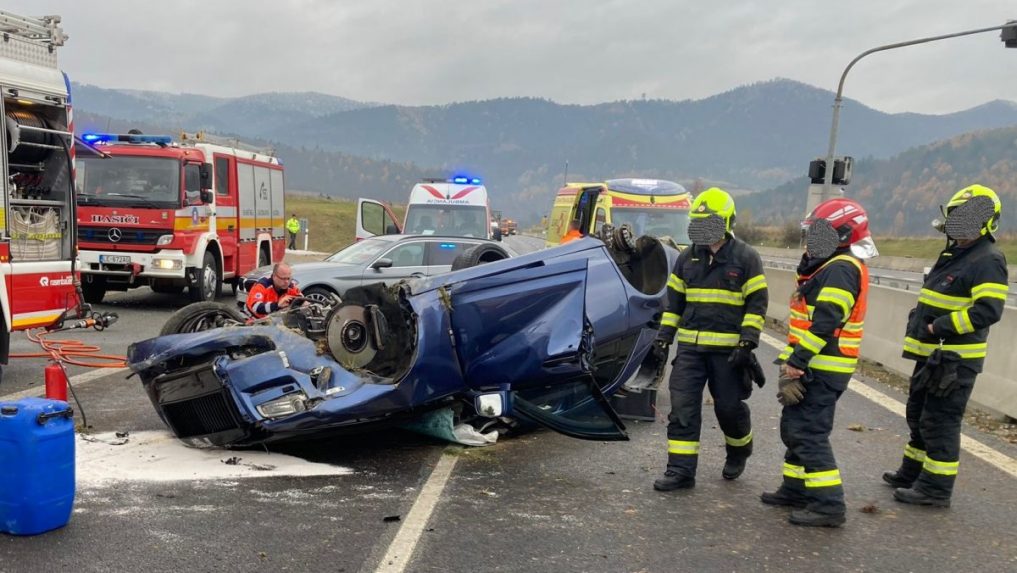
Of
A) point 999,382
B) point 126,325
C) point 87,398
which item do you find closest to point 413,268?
point 126,325

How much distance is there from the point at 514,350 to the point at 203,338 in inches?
72.8

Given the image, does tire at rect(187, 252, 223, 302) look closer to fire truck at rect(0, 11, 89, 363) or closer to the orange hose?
the orange hose

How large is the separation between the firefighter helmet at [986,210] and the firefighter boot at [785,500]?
1.82 metres

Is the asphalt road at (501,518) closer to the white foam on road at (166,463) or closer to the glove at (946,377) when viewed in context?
the white foam on road at (166,463)

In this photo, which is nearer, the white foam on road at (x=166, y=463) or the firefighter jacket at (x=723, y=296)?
the white foam on road at (x=166, y=463)

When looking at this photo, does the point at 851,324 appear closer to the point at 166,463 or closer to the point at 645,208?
the point at 166,463

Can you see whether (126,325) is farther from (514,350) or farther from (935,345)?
(935,345)

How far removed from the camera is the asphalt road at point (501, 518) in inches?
139

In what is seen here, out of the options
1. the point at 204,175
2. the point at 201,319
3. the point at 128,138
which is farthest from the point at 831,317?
the point at 128,138

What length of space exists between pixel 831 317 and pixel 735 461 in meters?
1.22

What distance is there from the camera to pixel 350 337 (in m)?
5.07

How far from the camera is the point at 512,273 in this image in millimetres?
4938

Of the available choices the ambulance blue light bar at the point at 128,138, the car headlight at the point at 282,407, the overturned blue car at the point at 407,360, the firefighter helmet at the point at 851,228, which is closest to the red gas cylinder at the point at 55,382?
the overturned blue car at the point at 407,360

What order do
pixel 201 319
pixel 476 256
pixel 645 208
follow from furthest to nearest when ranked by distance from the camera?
1. pixel 645 208
2. pixel 476 256
3. pixel 201 319
